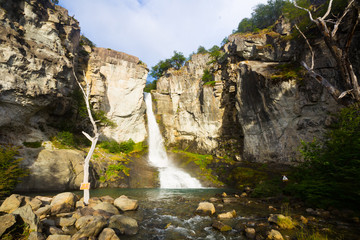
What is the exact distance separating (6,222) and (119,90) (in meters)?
33.7

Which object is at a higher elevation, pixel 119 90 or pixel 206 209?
pixel 119 90

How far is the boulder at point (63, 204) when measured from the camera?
25.8 ft

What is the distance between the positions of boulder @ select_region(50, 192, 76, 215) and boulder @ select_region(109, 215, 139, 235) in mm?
3399

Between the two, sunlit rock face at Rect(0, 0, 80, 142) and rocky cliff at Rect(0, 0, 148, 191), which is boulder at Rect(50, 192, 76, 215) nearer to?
rocky cliff at Rect(0, 0, 148, 191)

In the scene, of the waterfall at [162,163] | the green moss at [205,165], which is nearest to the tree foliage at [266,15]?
the waterfall at [162,163]

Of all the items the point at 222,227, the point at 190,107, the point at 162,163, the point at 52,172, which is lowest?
the point at 162,163

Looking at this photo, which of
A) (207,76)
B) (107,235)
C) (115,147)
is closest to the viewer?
(107,235)

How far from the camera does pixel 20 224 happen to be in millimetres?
4977

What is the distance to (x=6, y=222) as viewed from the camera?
15.1 feet

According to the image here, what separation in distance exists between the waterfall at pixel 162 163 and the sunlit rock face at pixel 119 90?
2.17 m

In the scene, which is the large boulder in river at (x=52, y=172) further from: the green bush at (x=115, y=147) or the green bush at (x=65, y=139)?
the green bush at (x=115, y=147)

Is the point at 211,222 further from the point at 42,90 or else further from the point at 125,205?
the point at 42,90

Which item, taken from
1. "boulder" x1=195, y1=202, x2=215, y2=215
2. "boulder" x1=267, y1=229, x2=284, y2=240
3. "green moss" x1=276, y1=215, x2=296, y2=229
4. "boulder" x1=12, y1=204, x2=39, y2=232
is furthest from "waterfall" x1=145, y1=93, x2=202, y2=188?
"boulder" x1=12, y1=204, x2=39, y2=232

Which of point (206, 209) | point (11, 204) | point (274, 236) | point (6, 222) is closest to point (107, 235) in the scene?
point (6, 222)
